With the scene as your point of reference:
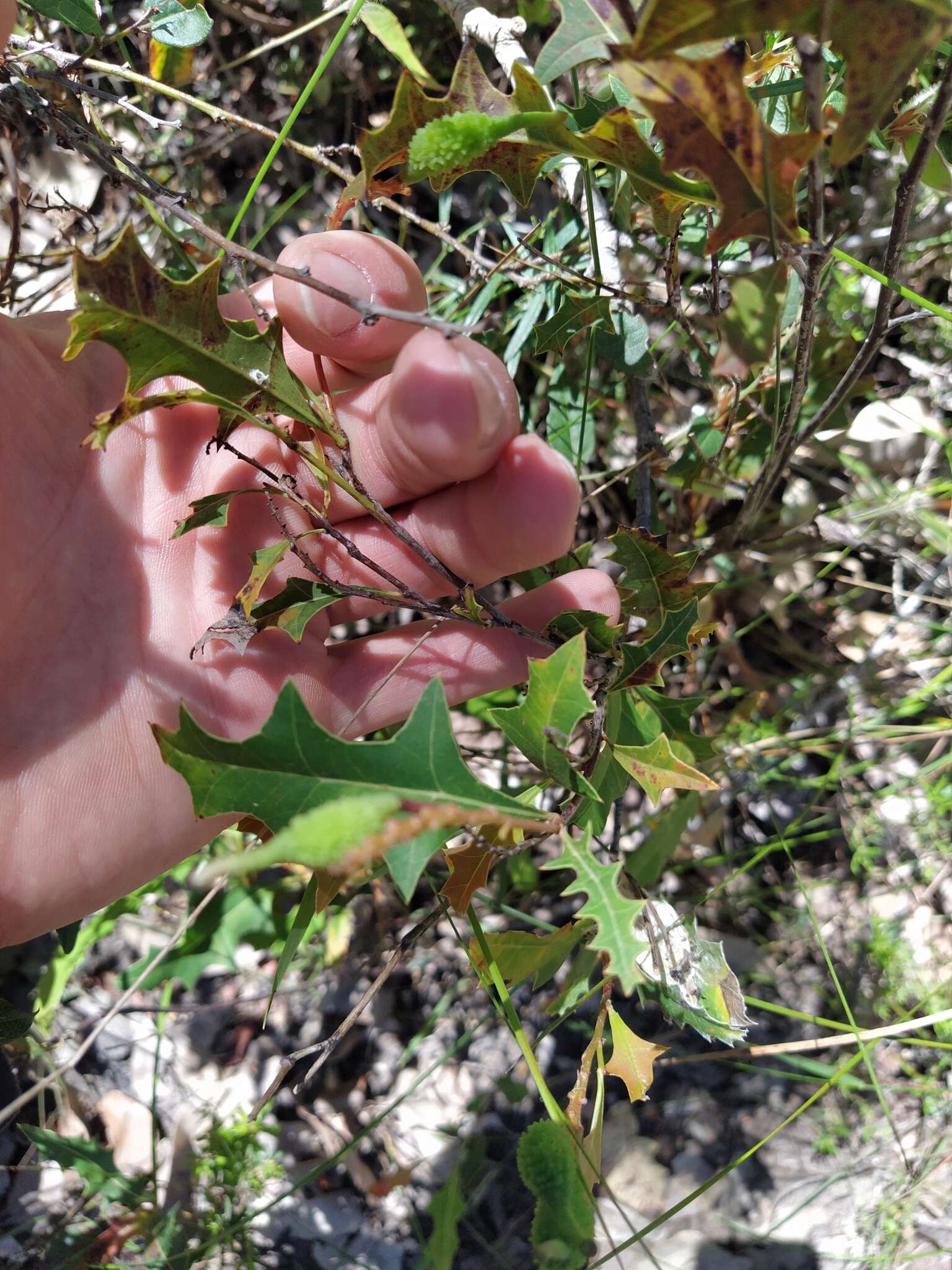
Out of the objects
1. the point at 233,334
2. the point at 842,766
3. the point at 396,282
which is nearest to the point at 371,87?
the point at 396,282

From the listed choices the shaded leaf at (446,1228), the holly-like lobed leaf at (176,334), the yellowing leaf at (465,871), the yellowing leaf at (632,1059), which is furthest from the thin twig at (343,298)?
the shaded leaf at (446,1228)

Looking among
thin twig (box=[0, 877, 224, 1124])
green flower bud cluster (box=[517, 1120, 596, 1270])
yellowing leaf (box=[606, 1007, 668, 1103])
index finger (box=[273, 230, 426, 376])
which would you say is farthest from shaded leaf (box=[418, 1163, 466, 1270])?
index finger (box=[273, 230, 426, 376])

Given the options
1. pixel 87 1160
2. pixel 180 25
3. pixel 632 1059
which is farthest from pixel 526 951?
pixel 180 25

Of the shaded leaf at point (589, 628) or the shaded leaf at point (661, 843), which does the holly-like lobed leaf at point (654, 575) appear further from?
the shaded leaf at point (661, 843)

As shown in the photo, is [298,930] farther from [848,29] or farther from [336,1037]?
[848,29]

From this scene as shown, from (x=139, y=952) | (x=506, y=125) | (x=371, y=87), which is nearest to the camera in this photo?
(x=506, y=125)

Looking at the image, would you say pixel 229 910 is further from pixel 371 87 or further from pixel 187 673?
pixel 371 87
